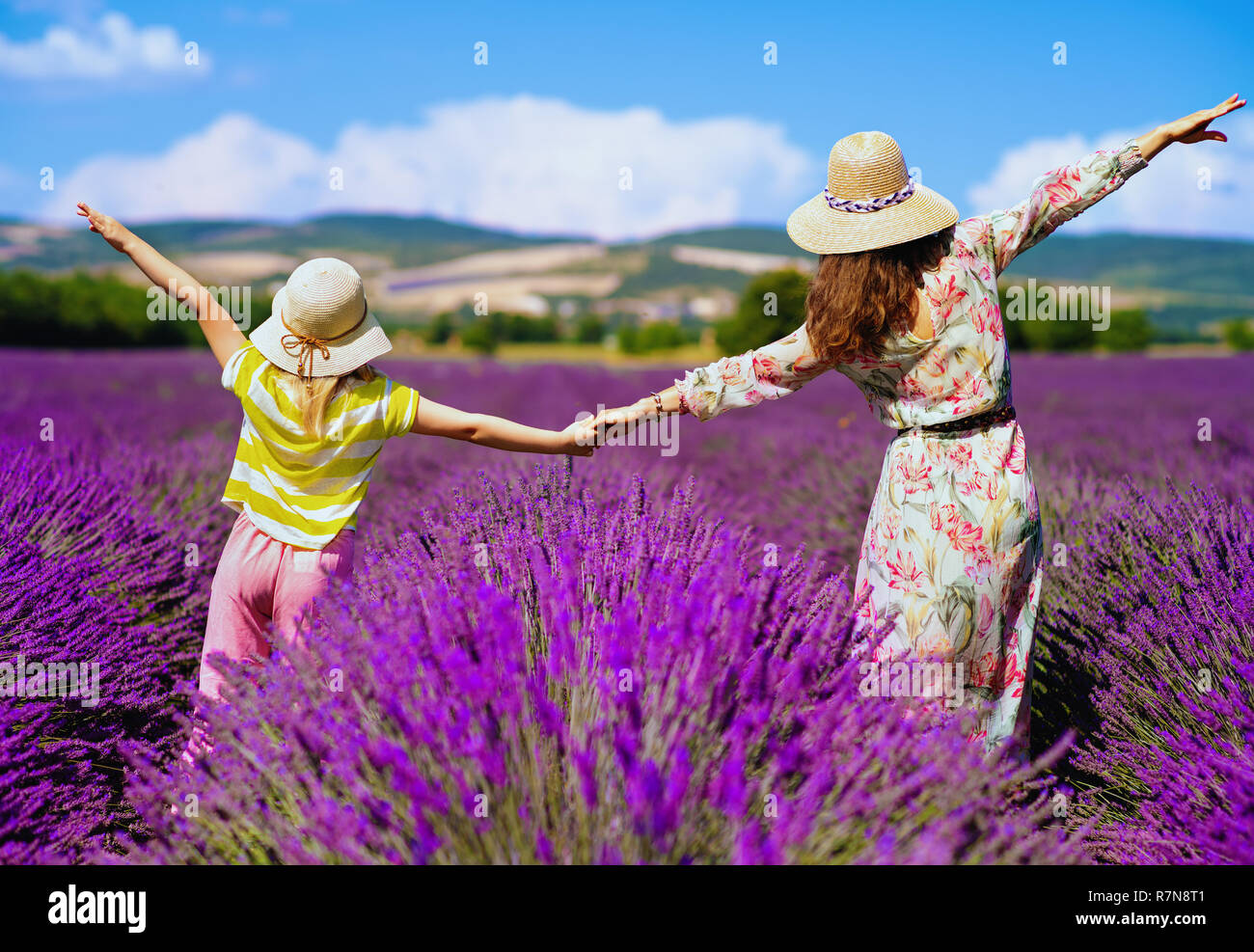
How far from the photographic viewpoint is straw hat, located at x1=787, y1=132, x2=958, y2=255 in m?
1.96

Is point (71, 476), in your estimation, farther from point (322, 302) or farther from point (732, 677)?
point (732, 677)

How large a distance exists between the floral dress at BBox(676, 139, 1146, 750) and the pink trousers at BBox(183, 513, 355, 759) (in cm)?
110

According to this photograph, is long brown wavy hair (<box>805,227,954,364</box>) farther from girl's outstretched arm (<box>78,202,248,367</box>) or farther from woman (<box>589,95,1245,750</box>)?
girl's outstretched arm (<box>78,202,248,367</box>)

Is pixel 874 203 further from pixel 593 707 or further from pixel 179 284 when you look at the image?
pixel 179 284

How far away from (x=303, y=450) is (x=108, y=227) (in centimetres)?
87

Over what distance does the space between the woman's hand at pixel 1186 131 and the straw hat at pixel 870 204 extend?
52 cm

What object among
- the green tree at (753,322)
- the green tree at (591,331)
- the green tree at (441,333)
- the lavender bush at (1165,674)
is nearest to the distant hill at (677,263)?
the green tree at (591,331)

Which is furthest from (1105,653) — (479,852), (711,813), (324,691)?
(324,691)

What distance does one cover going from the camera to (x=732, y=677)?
1651 millimetres

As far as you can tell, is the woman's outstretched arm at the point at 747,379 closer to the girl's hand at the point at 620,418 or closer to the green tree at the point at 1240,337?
the girl's hand at the point at 620,418

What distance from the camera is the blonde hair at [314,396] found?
82.4 inches

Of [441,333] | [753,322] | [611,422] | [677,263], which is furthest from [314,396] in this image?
[677,263]

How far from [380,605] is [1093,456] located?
516 centimetres

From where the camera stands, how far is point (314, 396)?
6.93 feet
